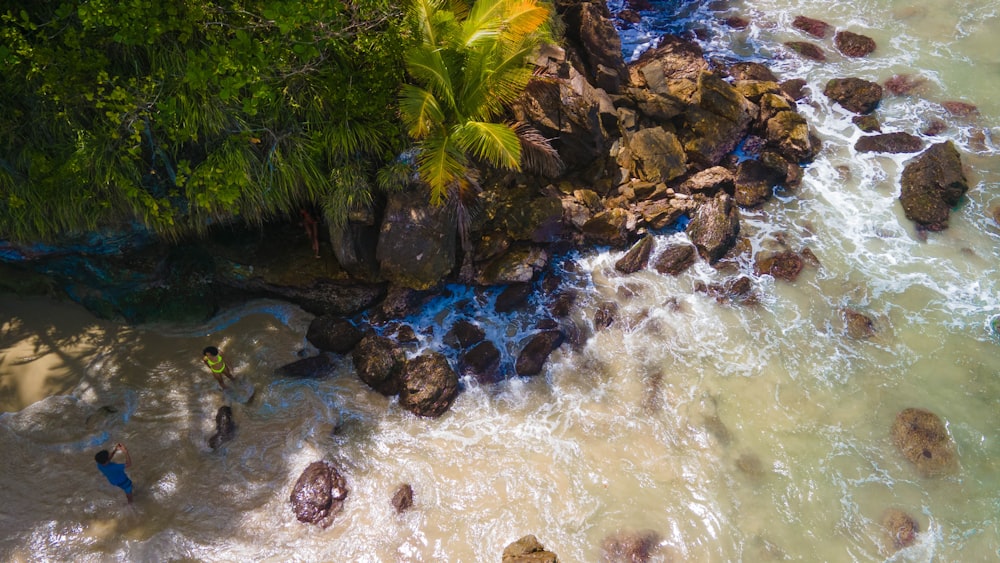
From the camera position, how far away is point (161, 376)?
10.8m

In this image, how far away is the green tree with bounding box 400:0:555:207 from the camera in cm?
997

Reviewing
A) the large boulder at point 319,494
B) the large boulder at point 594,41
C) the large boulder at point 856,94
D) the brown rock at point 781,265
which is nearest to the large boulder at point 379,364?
the large boulder at point 319,494

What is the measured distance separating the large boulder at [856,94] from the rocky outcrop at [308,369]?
49.9 feet

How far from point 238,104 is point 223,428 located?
569 centimetres

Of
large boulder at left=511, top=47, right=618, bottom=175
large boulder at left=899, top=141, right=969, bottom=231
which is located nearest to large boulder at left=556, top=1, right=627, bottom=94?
large boulder at left=511, top=47, right=618, bottom=175

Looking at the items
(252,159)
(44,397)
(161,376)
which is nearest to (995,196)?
(252,159)

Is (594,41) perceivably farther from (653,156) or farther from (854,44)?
(854,44)

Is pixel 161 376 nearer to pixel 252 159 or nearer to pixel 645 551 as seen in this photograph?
pixel 252 159

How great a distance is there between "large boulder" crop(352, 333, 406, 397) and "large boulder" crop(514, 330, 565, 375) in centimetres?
232

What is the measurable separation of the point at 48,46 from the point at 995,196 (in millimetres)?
Result: 19760

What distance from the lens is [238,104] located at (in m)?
9.82

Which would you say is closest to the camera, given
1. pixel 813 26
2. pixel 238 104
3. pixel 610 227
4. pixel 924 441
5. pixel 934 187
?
pixel 238 104

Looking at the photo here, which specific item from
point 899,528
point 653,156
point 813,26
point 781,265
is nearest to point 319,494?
point 899,528

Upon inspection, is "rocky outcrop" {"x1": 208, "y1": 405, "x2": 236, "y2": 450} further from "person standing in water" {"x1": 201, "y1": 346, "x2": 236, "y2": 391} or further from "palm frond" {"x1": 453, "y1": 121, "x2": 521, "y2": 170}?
"palm frond" {"x1": 453, "y1": 121, "x2": 521, "y2": 170}
